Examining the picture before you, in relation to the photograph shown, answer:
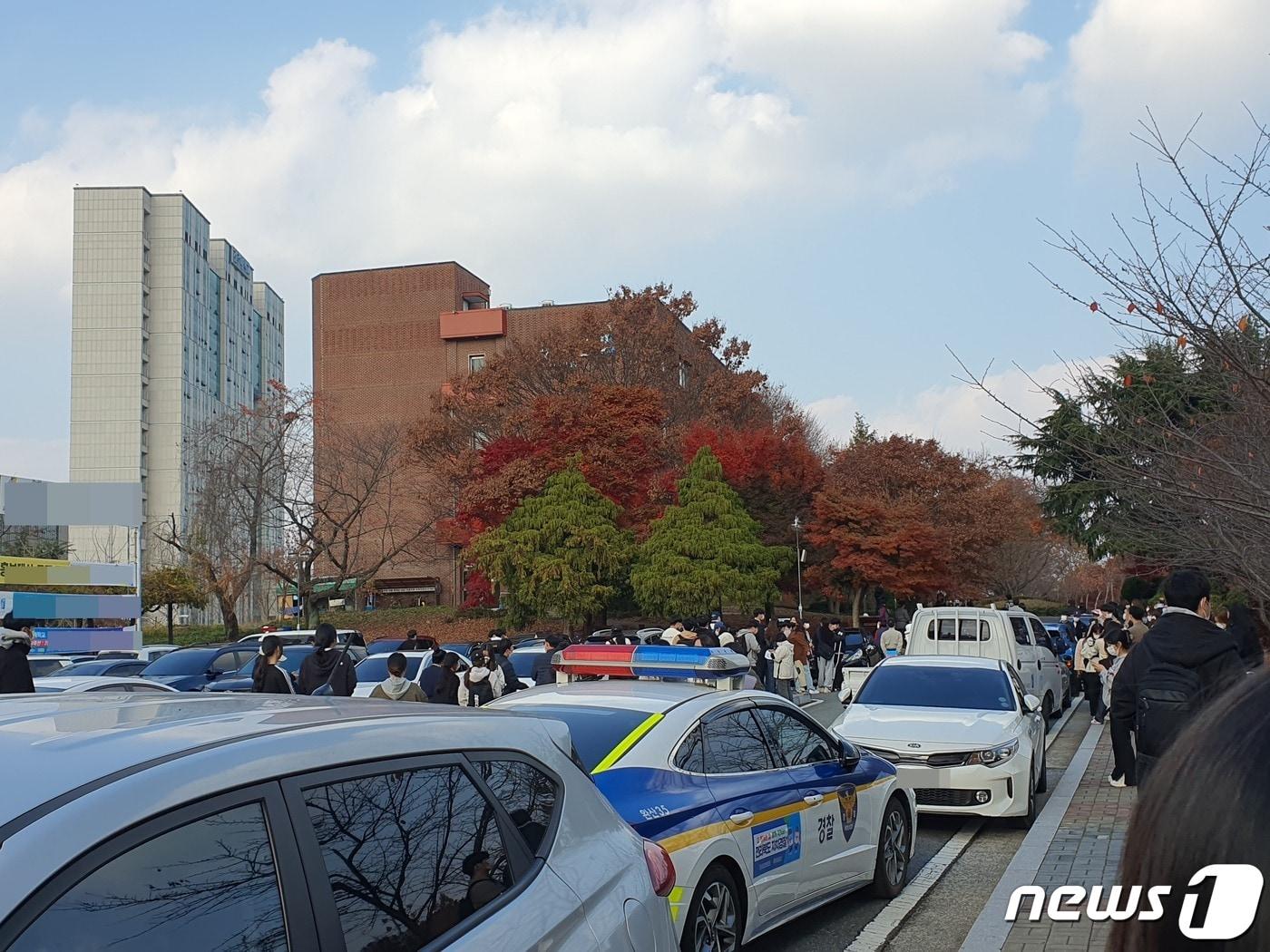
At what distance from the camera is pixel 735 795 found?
6855 mm

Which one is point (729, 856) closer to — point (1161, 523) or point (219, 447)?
point (1161, 523)

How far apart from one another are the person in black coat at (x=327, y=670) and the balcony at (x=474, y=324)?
6231 centimetres

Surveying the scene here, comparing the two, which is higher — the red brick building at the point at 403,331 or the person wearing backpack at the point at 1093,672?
the red brick building at the point at 403,331

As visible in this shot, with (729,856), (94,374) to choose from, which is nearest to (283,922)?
(729,856)

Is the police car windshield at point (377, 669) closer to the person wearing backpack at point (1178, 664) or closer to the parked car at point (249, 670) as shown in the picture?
the parked car at point (249, 670)

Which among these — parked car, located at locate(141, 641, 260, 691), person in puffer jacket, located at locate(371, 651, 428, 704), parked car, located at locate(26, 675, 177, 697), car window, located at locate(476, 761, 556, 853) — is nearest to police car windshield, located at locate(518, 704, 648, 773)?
car window, located at locate(476, 761, 556, 853)

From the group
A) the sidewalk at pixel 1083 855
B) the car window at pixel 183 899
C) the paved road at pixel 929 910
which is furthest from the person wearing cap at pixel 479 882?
the paved road at pixel 929 910

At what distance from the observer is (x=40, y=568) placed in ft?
122

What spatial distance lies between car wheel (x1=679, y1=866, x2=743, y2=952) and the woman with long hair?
16.7 feet

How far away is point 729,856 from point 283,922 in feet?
14.5

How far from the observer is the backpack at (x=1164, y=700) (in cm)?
A: 661

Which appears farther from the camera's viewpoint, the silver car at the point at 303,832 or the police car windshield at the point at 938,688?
the police car windshield at the point at 938,688

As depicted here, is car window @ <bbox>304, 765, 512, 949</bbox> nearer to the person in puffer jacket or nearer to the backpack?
the backpack

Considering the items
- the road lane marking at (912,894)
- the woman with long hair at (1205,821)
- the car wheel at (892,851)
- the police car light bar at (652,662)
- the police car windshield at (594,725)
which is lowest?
the road lane marking at (912,894)
